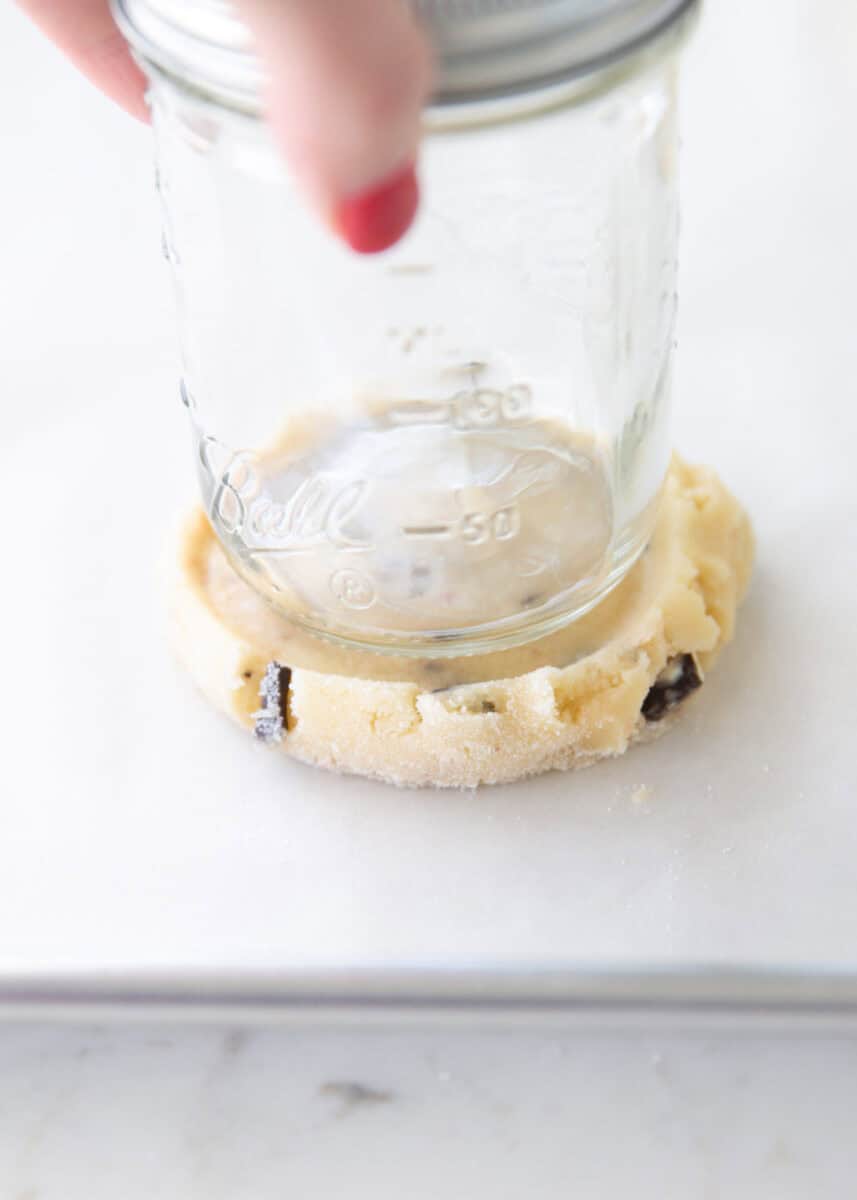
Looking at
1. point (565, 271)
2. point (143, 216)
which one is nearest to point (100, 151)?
point (143, 216)

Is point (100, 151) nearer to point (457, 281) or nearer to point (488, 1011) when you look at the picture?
point (457, 281)

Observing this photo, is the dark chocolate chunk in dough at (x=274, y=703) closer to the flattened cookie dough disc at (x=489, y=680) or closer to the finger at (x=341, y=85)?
the flattened cookie dough disc at (x=489, y=680)

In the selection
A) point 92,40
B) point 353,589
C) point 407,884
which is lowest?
point 407,884

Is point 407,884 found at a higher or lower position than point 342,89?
lower

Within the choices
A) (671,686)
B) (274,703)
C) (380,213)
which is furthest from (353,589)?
(380,213)

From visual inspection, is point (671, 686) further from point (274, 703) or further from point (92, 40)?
point (92, 40)

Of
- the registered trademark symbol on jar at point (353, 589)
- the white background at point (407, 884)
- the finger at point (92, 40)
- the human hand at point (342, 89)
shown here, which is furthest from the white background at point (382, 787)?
the human hand at point (342, 89)
